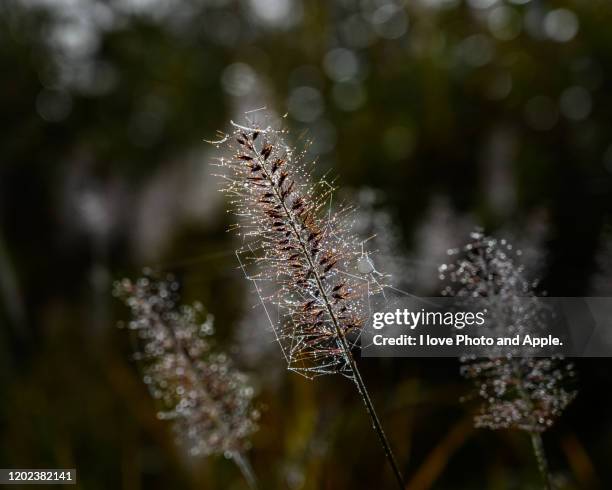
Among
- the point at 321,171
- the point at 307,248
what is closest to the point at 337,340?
the point at 307,248

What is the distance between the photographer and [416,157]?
4.13 m

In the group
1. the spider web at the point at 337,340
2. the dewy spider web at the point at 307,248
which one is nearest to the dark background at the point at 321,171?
the spider web at the point at 337,340

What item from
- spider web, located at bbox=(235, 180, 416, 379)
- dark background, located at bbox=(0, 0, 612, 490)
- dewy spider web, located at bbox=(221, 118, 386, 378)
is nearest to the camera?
dewy spider web, located at bbox=(221, 118, 386, 378)

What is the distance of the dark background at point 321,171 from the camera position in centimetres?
259

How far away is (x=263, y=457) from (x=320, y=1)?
4098 millimetres

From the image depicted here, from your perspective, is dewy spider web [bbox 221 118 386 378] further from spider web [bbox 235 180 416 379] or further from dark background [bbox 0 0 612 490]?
dark background [bbox 0 0 612 490]

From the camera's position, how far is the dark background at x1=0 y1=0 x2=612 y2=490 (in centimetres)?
259

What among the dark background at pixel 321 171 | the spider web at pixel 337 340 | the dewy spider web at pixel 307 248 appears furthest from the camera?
the dark background at pixel 321 171

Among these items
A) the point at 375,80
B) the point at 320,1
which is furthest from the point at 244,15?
the point at 375,80

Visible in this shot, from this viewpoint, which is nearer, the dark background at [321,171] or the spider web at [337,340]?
the spider web at [337,340]

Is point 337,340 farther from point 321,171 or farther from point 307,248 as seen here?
point 321,171

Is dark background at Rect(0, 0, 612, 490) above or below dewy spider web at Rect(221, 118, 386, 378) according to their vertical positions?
above

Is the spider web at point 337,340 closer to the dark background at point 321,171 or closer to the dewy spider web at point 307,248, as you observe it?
the dewy spider web at point 307,248

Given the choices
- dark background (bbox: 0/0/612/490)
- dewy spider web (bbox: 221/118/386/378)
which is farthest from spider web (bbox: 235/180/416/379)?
dark background (bbox: 0/0/612/490)
